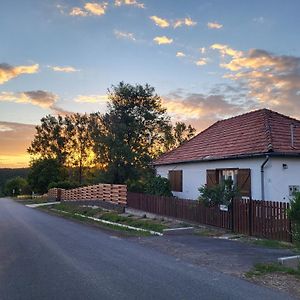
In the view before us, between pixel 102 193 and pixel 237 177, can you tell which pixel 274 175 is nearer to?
pixel 237 177

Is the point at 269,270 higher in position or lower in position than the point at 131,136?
lower

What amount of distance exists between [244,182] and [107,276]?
1249cm

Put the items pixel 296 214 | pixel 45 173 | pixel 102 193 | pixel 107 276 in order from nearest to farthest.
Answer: pixel 107 276 < pixel 296 214 < pixel 102 193 < pixel 45 173

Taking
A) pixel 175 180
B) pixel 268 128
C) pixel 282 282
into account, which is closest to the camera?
pixel 282 282

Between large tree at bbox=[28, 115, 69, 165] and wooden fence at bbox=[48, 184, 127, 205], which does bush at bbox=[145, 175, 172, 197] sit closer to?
wooden fence at bbox=[48, 184, 127, 205]

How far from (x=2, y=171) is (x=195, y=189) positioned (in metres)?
161

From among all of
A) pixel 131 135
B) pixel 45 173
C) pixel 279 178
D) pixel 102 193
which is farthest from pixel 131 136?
pixel 45 173

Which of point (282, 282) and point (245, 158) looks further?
point (245, 158)

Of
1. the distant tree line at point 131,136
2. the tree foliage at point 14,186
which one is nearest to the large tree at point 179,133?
the distant tree line at point 131,136

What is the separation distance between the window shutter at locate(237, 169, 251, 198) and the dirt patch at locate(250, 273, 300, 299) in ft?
35.6

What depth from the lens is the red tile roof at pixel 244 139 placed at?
19.5 m

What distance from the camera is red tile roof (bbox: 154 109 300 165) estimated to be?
19484 millimetres

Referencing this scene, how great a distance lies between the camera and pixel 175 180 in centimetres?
2692

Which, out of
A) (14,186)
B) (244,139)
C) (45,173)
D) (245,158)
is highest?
(244,139)
